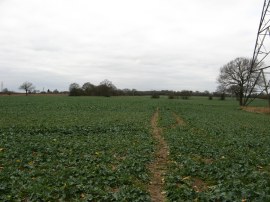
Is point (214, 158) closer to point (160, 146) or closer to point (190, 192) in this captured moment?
point (160, 146)

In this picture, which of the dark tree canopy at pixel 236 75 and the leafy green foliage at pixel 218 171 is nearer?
the leafy green foliage at pixel 218 171

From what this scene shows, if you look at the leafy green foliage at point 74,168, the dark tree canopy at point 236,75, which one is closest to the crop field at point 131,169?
the leafy green foliage at point 74,168

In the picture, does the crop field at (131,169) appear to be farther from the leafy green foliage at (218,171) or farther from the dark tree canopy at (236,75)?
the dark tree canopy at (236,75)

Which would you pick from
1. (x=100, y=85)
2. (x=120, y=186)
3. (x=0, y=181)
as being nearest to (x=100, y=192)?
(x=120, y=186)

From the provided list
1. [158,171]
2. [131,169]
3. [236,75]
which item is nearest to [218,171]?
[158,171]

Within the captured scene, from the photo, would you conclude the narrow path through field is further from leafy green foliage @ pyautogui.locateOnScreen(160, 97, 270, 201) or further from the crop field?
leafy green foliage @ pyautogui.locateOnScreen(160, 97, 270, 201)

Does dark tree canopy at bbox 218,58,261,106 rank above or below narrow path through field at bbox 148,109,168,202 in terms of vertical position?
above

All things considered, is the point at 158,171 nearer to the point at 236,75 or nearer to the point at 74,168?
the point at 74,168

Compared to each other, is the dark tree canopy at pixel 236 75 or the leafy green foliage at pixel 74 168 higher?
the dark tree canopy at pixel 236 75

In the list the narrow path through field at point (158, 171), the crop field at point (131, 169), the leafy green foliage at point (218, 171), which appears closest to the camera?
the leafy green foliage at point (218, 171)

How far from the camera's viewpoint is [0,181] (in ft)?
28.0

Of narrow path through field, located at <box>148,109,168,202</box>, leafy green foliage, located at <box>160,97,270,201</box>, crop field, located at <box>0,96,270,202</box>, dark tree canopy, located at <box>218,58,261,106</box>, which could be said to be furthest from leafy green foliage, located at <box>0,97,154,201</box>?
dark tree canopy, located at <box>218,58,261,106</box>

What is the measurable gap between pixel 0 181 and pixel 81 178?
2.54 metres

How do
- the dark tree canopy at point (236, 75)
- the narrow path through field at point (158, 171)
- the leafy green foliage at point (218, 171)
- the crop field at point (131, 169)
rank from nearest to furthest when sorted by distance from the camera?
the leafy green foliage at point (218, 171), the crop field at point (131, 169), the narrow path through field at point (158, 171), the dark tree canopy at point (236, 75)
